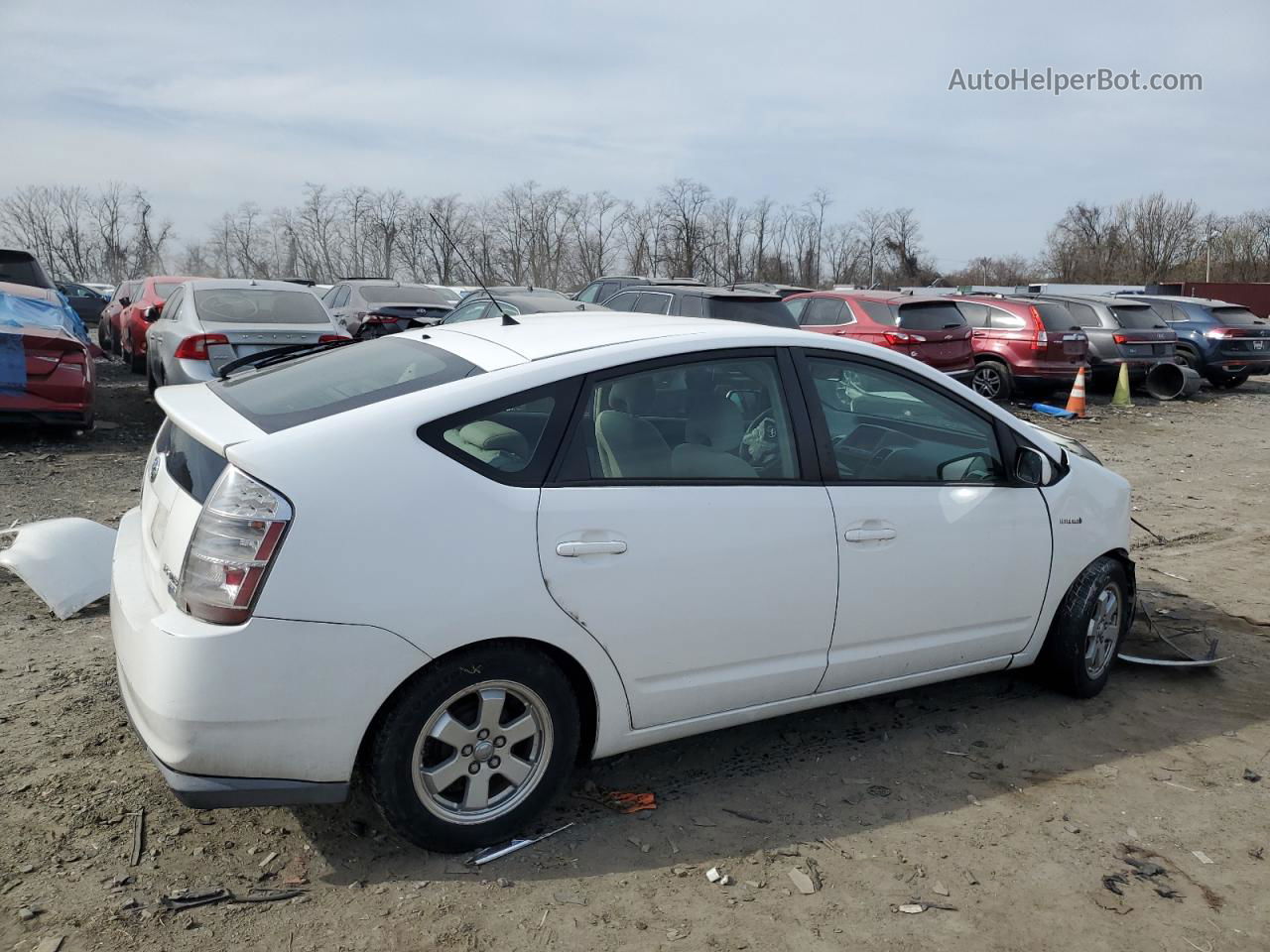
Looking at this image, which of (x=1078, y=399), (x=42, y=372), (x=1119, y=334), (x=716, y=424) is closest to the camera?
(x=716, y=424)

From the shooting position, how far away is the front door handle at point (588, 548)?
10.1 feet

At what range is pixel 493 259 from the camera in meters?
51.1

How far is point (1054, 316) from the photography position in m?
16.2

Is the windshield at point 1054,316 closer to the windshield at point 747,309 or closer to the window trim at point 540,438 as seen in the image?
the windshield at point 747,309

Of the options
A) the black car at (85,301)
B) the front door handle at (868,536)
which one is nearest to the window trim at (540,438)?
the front door handle at (868,536)

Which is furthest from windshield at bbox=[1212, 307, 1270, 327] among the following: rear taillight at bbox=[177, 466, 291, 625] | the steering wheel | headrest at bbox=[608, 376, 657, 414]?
rear taillight at bbox=[177, 466, 291, 625]

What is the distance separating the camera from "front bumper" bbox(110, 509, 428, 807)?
273 centimetres

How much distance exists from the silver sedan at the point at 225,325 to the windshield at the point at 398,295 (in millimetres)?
5182

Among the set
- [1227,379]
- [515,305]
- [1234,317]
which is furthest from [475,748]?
[1234,317]

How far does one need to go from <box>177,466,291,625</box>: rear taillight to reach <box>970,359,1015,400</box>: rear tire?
14.6 metres

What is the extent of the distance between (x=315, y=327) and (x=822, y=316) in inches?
280

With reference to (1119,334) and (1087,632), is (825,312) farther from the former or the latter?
(1087,632)

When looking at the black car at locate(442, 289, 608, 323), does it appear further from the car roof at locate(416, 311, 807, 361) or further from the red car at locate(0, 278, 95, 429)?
the car roof at locate(416, 311, 807, 361)

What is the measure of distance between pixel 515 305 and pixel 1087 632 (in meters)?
9.11
